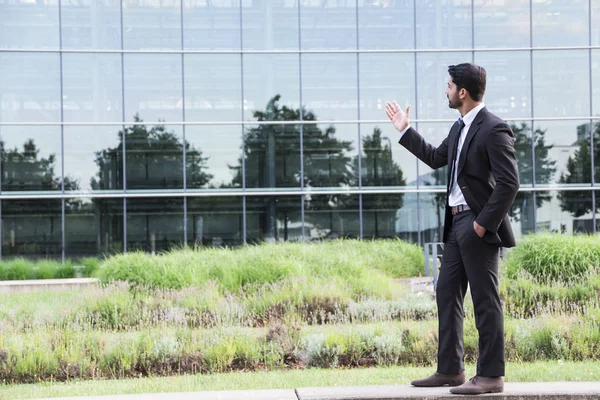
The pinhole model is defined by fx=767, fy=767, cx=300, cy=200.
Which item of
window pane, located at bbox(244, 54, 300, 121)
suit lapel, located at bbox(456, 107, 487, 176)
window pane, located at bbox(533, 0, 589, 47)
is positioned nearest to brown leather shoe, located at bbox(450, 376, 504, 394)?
suit lapel, located at bbox(456, 107, 487, 176)

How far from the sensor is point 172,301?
33.6 ft

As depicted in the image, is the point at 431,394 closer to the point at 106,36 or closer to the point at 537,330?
the point at 537,330

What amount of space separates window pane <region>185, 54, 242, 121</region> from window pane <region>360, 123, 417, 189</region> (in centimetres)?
354

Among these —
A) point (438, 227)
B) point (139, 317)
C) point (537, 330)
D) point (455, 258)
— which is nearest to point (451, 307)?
point (455, 258)

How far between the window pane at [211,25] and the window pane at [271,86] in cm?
76

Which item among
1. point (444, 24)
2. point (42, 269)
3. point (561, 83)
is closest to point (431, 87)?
point (444, 24)

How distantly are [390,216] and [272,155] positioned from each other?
356 centimetres

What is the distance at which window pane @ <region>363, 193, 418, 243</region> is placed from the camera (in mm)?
20422

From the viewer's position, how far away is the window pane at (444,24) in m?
21.2

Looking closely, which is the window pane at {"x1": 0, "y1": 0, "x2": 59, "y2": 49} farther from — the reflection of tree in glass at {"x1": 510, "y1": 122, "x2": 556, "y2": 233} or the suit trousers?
the suit trousers

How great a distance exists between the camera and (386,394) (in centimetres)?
437

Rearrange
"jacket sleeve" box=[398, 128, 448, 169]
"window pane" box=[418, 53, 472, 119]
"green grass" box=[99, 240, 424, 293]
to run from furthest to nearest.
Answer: "window pane" box=[418, 53, 472, 119] → "green grass" box=[99, 240, 424, 293] → "jacket sleeve" box=[398, 128, 448, 169]

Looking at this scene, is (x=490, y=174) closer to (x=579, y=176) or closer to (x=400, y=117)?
(x=400, y=117)

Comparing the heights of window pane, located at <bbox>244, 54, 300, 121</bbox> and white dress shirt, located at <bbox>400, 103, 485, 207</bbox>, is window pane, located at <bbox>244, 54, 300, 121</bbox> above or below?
above
